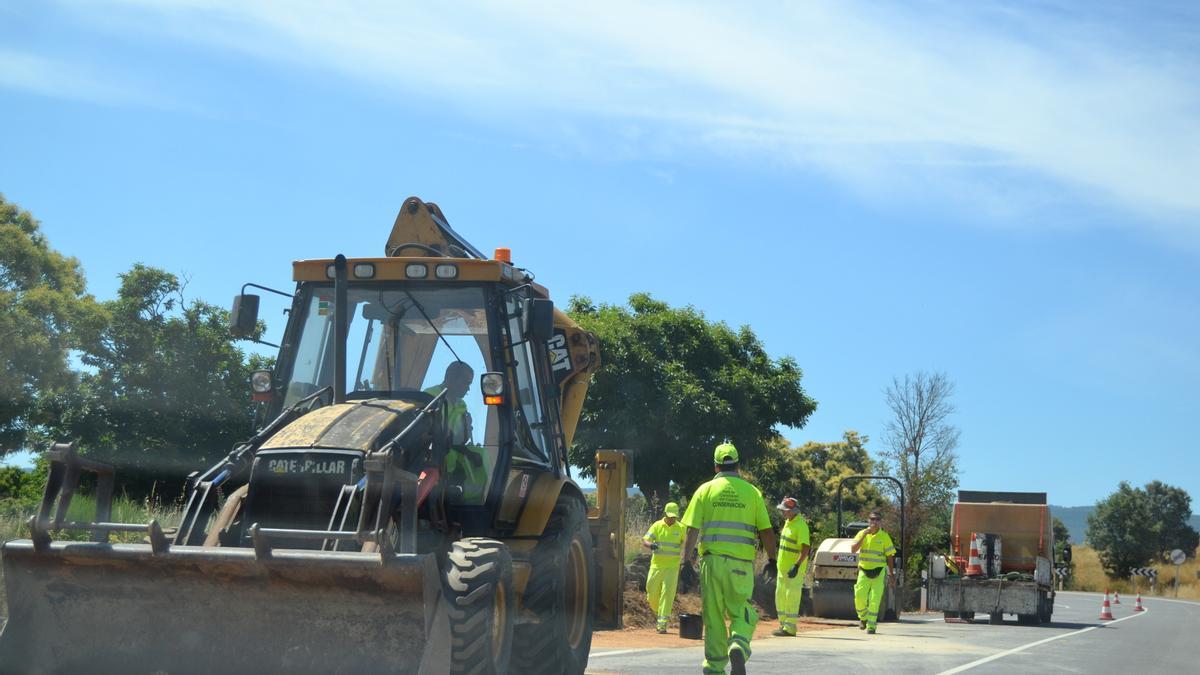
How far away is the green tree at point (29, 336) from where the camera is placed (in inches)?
1200

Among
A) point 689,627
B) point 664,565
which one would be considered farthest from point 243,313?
point 664,565

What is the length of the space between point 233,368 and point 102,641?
68.2 ft

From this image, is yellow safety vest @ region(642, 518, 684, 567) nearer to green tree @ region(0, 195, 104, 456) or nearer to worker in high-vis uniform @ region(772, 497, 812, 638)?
worker in high-vis uniform @ region(772, 497, 812, 638)

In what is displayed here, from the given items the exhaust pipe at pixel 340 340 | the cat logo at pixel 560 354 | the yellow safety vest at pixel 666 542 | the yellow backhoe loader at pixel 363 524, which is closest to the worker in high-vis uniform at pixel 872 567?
the yellow safety vest at pixel 666 542

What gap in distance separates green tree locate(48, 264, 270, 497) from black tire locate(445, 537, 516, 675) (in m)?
19.9

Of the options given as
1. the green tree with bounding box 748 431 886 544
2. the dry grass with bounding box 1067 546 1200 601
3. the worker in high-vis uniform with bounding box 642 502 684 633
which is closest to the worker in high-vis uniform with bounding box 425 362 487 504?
the worker in high-vis uniform with bounding box 642 502 684 633

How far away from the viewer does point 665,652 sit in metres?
13.9

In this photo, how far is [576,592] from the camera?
31.1 feet

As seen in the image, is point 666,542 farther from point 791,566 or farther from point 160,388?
point 160,388

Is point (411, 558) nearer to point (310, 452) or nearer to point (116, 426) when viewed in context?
point (310, 452)

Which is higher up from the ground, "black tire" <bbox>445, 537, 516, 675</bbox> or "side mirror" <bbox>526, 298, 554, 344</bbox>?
"side mirror" <bbox>526, 298, 554, 344</bbox>

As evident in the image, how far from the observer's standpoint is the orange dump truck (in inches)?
1033

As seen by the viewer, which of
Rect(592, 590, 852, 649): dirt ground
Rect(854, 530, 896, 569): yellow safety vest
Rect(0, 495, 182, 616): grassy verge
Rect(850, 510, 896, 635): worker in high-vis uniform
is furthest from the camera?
Rect(854, 530, 896, 569): yellow safety vest

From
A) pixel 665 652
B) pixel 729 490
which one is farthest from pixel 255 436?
pixel 665 652
